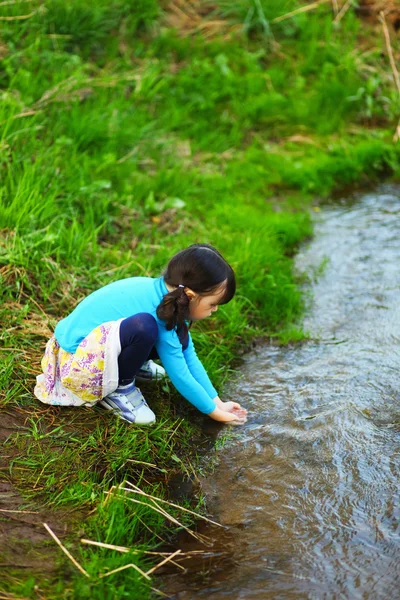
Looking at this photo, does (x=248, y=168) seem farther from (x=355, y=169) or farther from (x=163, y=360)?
(x=163, y=360)

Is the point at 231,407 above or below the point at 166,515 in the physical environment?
below

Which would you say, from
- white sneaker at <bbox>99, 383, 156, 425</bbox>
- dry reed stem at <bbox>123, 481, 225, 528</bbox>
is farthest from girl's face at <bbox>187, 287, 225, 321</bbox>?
dry reed stem at <bbox>123, 481, 225, 528</bbox>

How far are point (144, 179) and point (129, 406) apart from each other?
242cm

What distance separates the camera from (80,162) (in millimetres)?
4770

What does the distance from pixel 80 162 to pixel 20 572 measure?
3211 mm

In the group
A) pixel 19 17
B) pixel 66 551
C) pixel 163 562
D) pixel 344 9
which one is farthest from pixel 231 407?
pixel 344 9

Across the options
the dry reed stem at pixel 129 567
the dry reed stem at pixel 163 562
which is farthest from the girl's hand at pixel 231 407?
the dry reed stem at pixel 129 567

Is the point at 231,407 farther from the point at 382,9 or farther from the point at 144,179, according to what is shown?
the point at 382,9

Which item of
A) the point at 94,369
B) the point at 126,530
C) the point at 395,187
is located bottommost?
the point at 395,187

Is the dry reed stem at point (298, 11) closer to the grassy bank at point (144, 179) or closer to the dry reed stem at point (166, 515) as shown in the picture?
the grassy bank at point (144, 179)

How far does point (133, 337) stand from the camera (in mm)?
2762

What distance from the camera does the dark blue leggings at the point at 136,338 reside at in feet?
9.02

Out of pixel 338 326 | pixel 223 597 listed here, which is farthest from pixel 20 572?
pixel 338 326

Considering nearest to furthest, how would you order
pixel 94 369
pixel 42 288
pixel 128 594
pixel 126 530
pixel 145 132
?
pixel 128 594 → pixel 126 530 → pixel 94 369 → pixel 42 288 → pixel 145 132
